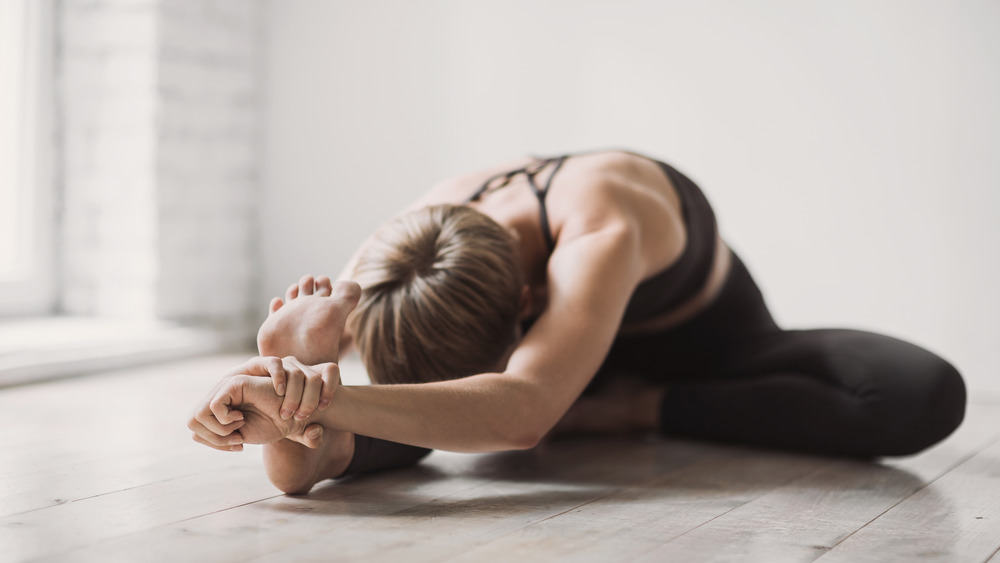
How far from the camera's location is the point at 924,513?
123 cm

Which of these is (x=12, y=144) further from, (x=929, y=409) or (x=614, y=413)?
(x=929, y=409)

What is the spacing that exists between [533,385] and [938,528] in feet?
1.76

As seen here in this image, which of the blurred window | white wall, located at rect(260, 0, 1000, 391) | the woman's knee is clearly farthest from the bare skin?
the blurred window

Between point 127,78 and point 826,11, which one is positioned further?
point 127,78

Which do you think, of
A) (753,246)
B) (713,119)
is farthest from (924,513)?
(713,119)

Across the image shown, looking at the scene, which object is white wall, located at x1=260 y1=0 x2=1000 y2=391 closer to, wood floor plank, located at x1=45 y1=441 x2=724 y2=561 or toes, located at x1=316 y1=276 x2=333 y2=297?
wood floor plank, located at x1=45 y1=441 x2=724 y2=561

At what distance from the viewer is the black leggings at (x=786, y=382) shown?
153cm

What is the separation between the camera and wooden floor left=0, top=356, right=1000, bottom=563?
3.31 ft

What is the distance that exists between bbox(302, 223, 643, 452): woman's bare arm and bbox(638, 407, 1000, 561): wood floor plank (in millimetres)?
265

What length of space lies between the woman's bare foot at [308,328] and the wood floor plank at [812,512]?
0.46 metres

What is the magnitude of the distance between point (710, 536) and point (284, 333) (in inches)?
22.3

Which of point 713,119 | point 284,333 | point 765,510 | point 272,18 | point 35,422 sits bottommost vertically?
point 35,422

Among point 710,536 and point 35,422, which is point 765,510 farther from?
point 35,422

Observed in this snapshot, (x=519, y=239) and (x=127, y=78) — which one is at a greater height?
(x=127, y=78)
